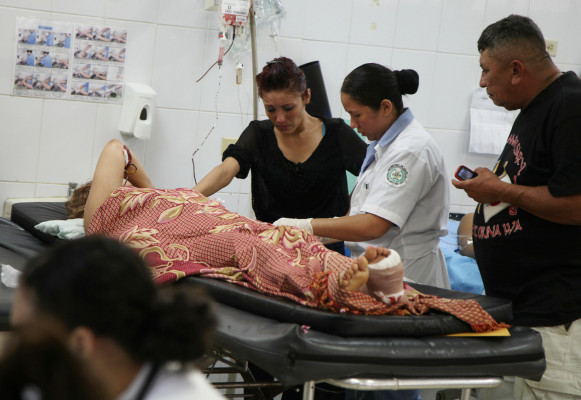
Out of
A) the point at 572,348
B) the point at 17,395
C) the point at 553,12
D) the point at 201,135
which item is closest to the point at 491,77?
the point at 572,348

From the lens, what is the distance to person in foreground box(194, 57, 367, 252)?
9.00 ft

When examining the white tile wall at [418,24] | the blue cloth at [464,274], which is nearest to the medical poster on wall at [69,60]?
the white tile wall at [418,24]

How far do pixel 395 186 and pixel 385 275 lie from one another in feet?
2.03

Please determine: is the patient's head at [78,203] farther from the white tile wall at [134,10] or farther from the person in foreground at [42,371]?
the person in foreground at [42,371]

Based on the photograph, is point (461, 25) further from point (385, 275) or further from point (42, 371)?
point (42, 371)

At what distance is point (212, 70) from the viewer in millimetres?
3494

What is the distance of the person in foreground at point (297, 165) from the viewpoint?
274 cm

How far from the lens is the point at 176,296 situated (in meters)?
0.85

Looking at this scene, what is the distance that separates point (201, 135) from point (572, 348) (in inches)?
88.4

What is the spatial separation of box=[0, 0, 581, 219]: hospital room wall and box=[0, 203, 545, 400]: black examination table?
1.83m

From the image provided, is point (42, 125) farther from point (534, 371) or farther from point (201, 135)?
point (534, 371)

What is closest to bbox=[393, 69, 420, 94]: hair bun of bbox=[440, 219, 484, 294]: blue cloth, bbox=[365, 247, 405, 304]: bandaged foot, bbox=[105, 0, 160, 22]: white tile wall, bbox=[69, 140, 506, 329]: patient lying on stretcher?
bbox=[69, 140, 506, 329]: patient lying on stretcher

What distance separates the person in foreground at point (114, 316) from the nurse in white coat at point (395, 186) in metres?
1.41

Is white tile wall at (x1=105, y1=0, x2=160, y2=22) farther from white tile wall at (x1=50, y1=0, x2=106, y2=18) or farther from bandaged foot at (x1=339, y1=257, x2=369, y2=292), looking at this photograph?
bandaged foot at (x1=339, y1=257, x2=369, y2=292)
